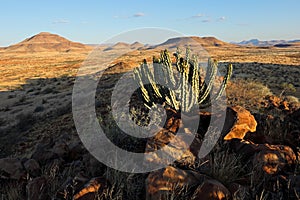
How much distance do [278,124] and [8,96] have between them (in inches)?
784

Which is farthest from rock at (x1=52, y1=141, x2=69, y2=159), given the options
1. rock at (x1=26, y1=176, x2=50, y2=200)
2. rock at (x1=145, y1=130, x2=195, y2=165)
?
rock at (x1=145, y1=130, x2=195, y2=165)

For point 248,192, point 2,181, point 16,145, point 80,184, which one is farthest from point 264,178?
point 16,145

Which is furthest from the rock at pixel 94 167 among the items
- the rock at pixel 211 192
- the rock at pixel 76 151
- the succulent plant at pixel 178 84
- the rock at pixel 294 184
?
the succulent plant at pixel 178 84

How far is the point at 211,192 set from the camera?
261 centimetres

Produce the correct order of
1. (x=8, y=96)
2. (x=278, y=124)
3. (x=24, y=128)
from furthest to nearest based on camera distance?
Result: (x=8, y=96)
(x=24, y=128)
(x=278, y=124)

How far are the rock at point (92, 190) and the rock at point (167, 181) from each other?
50cm

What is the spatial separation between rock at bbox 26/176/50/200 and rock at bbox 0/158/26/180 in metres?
0.74

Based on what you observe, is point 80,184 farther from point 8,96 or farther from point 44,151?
point 8,96

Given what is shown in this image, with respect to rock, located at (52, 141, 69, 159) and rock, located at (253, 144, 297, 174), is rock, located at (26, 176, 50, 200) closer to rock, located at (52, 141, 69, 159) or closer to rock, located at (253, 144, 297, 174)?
rock, located at (52, 141, 69, 159)

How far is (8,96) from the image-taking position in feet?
65.8

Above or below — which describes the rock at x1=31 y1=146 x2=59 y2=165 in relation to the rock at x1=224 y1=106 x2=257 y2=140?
below

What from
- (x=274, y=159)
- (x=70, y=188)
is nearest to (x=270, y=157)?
(x=274, y=159)

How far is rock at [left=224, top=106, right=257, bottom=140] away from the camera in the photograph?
159 inches

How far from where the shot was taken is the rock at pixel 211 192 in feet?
8.48
